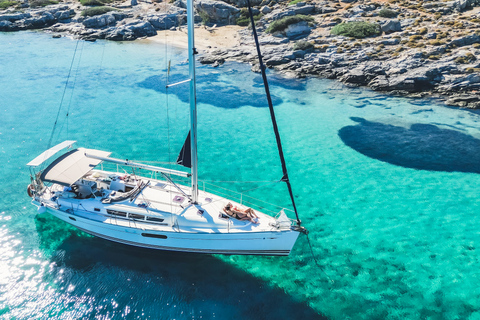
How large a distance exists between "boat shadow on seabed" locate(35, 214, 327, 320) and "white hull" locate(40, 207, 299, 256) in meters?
1.07

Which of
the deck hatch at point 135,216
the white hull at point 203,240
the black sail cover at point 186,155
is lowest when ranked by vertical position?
the white hull at point 203,240

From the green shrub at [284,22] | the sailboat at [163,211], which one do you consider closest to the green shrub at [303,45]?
the green shrub at [284,22]

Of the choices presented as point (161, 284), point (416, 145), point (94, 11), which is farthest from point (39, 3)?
point (416, 145)

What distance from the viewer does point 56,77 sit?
46625mm

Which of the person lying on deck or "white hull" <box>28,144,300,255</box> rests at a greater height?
the person lying on deck

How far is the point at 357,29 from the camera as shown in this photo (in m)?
56.9

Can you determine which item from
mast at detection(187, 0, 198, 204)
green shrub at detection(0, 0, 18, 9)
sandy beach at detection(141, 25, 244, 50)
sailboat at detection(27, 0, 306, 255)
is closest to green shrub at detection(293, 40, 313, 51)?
sandy beach at detection(141, 25, 244, 50)

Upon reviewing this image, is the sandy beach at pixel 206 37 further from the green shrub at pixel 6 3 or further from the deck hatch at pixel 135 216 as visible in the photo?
the deck hatch at pixel 135 216

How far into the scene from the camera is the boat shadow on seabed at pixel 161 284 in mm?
15477

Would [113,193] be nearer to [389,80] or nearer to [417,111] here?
[417,111]

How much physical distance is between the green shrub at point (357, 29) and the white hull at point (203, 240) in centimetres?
5141

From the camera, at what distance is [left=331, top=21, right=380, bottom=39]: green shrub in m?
56.4

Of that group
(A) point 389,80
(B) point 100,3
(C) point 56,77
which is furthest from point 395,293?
(B) point 100,3

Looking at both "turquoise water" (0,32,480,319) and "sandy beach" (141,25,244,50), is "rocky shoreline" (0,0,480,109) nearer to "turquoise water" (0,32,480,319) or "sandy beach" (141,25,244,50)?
"sandy beach" (141,25,244,50)
